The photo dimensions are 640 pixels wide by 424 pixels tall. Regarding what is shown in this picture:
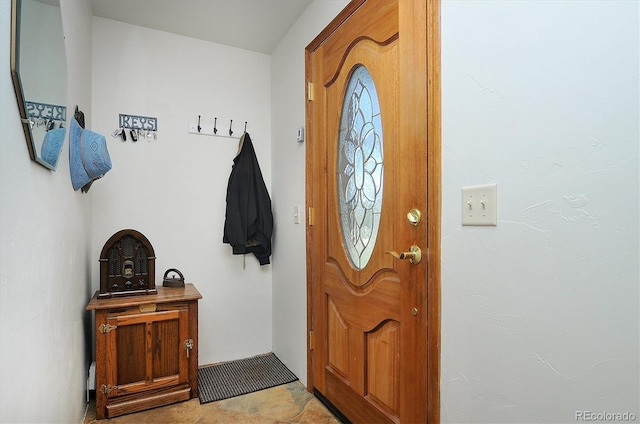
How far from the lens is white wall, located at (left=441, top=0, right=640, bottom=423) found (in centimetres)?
81

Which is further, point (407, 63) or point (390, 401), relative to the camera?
point (390, 401)

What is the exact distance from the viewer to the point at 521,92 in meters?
1.01

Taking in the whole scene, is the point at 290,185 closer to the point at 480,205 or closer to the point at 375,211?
the point at 375,211

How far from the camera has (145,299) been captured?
209 cm

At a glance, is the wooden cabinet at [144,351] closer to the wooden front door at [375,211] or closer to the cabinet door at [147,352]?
the cabinet door at [147,352]

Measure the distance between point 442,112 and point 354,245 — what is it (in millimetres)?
810

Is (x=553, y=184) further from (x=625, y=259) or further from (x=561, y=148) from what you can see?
(x=625, y=259)

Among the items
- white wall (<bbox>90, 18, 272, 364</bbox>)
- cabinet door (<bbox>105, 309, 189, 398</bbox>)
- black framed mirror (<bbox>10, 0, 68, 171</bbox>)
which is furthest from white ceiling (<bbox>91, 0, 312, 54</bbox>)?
cabinet door (<bbox>105, 309, 189, 398</bbox>)

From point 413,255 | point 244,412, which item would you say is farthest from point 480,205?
point 244,412

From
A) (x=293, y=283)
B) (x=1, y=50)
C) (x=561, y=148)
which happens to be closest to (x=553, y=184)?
(x=561, y=148)

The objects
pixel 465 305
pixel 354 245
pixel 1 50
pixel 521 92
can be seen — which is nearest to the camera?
pixel 1 50

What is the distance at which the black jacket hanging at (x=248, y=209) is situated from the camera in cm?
265

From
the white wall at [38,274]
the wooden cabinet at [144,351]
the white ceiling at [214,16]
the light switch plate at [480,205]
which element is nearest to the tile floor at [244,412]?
the wooden cabinet at [144,351]

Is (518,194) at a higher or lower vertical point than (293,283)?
higher
